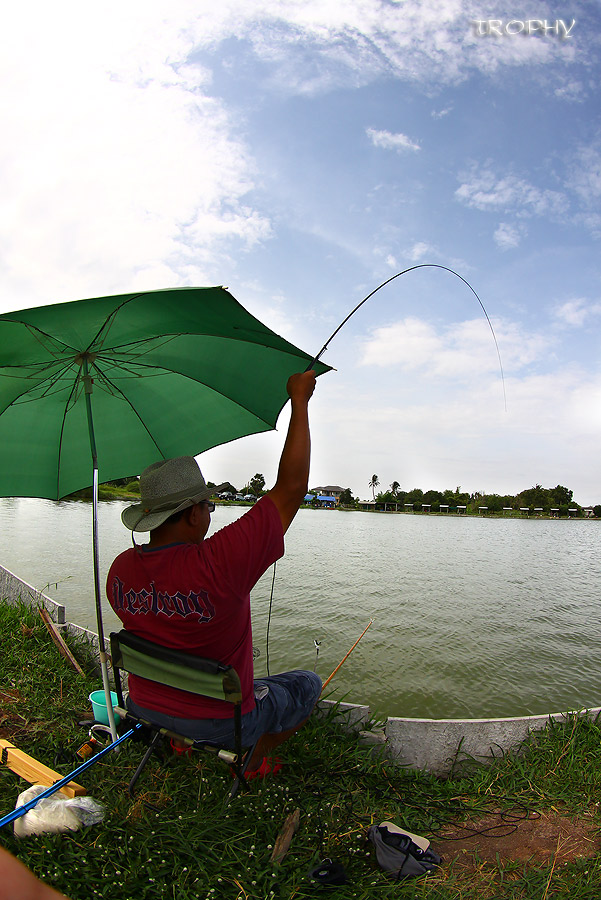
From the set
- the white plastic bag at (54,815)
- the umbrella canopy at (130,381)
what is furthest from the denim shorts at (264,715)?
the umbrella canopy at (130,381)

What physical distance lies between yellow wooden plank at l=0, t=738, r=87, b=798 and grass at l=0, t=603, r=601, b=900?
7 centimetres

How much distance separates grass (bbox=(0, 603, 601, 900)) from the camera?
208cm

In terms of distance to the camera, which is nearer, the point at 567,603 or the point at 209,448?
the point at 209,448

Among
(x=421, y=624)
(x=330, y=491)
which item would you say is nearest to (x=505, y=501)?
(x=330, y=491)

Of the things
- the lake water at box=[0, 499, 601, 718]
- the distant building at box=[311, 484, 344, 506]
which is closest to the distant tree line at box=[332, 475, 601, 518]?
the distant building at box=[311, 484, 344, 506]

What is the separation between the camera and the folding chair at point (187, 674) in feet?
6.63

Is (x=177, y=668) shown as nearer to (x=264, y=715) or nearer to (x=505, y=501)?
(x=264, y=715)

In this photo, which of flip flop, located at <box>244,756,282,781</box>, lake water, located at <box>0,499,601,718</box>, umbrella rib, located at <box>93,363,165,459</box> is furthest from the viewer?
lake water, located at <box>0,499,601,718</box>

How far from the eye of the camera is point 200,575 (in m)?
1.95

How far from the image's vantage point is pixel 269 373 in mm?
2967

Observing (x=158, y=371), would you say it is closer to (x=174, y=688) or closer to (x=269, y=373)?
(x=269, y=373)

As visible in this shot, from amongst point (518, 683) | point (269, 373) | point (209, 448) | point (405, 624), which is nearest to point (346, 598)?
point (405, 624)

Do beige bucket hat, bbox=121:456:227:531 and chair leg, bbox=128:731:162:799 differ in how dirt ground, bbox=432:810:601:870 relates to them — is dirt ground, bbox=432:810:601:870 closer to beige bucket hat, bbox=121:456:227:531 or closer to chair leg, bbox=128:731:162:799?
chair leg, bbox=128:731:162:799

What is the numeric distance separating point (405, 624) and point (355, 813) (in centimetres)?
729
